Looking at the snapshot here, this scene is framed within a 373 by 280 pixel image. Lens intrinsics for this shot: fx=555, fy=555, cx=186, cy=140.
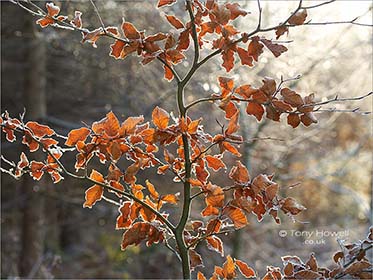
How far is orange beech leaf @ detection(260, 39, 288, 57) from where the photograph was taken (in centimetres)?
86

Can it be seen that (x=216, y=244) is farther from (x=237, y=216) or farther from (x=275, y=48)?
(x=275, y=48)

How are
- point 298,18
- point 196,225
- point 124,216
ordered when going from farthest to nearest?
point 196,225, point 124,216, point 298,18

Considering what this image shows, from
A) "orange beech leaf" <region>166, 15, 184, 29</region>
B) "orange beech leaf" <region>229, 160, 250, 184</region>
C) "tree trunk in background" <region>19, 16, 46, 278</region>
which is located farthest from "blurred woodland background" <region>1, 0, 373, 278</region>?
"orange beech leaf" <region>229, 160, 250, 184</region>

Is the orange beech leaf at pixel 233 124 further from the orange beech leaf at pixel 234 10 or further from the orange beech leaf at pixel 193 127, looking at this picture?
the orange beech leaf at pixel 234 10

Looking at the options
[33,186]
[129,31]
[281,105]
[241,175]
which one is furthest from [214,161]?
[33,186]

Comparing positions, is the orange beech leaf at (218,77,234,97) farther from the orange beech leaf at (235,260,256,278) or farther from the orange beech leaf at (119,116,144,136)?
the orange beech leaf at (235,260,256,278)

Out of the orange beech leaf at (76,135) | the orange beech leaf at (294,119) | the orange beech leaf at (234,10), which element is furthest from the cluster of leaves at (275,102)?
the orange beech leaf at (76,135)

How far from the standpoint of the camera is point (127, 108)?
3.13 metres

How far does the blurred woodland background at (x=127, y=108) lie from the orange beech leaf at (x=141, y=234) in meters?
1.52

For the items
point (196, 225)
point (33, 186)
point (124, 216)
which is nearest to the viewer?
point (124, 216)

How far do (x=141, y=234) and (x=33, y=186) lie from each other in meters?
2.94

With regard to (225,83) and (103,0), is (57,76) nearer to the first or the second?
(103,0)

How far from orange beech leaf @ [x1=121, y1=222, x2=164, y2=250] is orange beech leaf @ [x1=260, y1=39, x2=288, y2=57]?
0.36 metres

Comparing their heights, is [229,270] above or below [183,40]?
below
